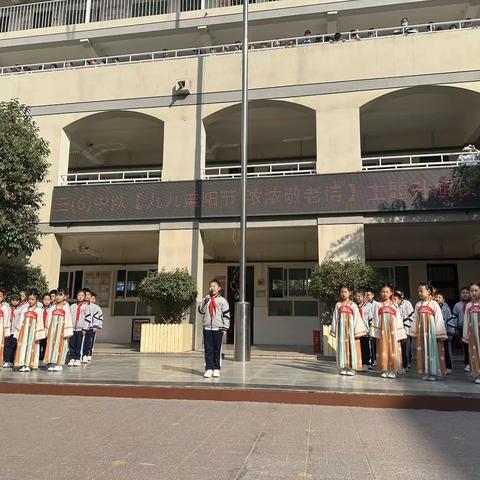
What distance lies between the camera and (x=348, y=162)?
14.5 m

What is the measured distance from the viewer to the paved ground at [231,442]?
4.24m

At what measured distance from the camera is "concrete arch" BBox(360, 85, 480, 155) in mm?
14849

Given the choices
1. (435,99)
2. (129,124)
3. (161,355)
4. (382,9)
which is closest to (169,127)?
(129,124)

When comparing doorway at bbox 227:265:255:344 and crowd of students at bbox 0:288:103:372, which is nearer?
crowd of students at bbox 0:288:103:372

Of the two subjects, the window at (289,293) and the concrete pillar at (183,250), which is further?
the window at (289,293)

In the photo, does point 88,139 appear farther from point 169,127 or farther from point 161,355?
point 161,355

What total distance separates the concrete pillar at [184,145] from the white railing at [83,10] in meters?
7.76

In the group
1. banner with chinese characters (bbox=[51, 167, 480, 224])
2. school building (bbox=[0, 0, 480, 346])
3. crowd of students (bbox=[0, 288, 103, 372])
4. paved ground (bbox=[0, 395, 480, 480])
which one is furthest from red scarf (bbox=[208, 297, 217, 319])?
banner with chinese characters (bbox=[51, 167, 480, 224])

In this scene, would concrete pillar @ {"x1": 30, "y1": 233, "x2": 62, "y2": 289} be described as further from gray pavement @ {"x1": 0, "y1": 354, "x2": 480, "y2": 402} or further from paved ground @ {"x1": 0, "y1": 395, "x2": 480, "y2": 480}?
paved ground @ {"x1": 0, "y1": 395, "x2": 480, "y2": 480}

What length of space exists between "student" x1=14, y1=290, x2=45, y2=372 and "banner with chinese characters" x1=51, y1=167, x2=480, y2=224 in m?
5.50

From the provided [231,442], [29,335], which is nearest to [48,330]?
[29,335]

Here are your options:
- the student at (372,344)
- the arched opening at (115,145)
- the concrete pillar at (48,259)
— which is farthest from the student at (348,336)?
the concrete pillar at (48,259)

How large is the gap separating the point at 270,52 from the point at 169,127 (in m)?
4.04

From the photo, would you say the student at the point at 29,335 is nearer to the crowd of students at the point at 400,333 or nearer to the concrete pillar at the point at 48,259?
the concrete pillar at the point at 48,259
